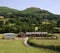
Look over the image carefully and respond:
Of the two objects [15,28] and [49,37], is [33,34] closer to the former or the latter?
[49,37]

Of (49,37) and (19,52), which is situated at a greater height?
(19,52)

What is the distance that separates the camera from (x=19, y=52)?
74.8 ft

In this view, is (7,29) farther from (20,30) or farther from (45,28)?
(45,28)

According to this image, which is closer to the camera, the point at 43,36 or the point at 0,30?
the point at 43,36

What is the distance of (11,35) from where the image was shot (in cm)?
4662

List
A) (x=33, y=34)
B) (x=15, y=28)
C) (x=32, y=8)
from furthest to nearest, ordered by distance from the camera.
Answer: (x=32, y=8), (x=15, y=28), (x=33, y=34)

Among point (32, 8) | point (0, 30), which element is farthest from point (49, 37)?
point (32, 8)

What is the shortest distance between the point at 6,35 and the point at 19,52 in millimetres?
24371

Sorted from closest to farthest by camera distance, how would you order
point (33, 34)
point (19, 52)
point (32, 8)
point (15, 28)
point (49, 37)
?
1. point (19, 52)
2. point (49, 37)
3. point (33, 34)
4. point (15, 28)
5. point (32, 8)

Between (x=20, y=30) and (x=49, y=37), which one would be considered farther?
(x=20, y=30)

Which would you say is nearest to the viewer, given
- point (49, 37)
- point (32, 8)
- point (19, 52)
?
point (19, 52)

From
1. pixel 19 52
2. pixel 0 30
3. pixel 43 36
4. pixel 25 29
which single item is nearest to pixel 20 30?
pixel 25 29

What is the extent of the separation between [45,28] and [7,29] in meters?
11.9

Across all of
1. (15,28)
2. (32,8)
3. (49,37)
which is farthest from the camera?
(32,8)
